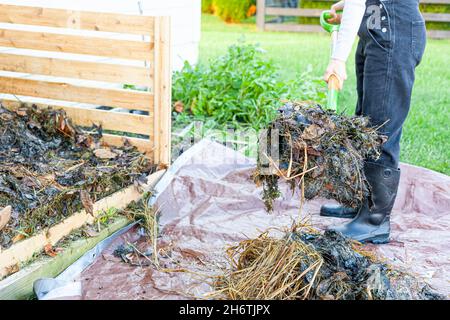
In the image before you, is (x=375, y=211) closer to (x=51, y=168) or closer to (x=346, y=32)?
(x=346, y=32)

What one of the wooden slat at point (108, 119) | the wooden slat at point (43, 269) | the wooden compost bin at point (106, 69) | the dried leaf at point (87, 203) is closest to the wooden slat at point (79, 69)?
the wooden compost bin at point (106, 69)

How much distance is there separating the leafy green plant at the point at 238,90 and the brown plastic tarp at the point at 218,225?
3.15ft

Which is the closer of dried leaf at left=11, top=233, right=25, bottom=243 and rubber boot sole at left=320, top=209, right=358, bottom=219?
dried leaf at left=11, top=233, right=25, bottom=243

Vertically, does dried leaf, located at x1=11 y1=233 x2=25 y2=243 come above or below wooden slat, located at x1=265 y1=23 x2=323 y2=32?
below

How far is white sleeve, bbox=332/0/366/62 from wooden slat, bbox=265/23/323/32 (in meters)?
10.1

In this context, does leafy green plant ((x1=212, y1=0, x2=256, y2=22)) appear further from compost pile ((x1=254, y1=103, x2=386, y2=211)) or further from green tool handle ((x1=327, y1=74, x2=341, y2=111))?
compost pile ((x1=254, y1=103, x2=386, y2=211))

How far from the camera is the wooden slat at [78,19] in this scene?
3.70 meters

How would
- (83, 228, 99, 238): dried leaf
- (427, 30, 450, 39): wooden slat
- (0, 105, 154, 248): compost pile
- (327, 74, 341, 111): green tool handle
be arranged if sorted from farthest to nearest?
(427, 30, 450, 39): wooden slat < (83, 228, 99, 238): dried leaf < (0, 105, 154, 248): compost pile < (327, 74, 341, 111): green tool handle

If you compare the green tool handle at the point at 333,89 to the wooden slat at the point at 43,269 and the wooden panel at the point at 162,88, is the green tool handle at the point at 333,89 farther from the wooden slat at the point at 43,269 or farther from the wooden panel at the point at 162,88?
the wooden slat at the point at 43,269

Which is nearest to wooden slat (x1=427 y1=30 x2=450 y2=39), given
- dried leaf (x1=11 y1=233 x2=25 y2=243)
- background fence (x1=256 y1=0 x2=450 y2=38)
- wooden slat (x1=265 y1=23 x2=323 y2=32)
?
background fence (x1=256 y1=0 x2=450 y2=38)

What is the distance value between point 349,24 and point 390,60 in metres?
0.43

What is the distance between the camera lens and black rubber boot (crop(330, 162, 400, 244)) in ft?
10.6

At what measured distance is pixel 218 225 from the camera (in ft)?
11.3

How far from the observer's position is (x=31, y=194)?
3.04 m
